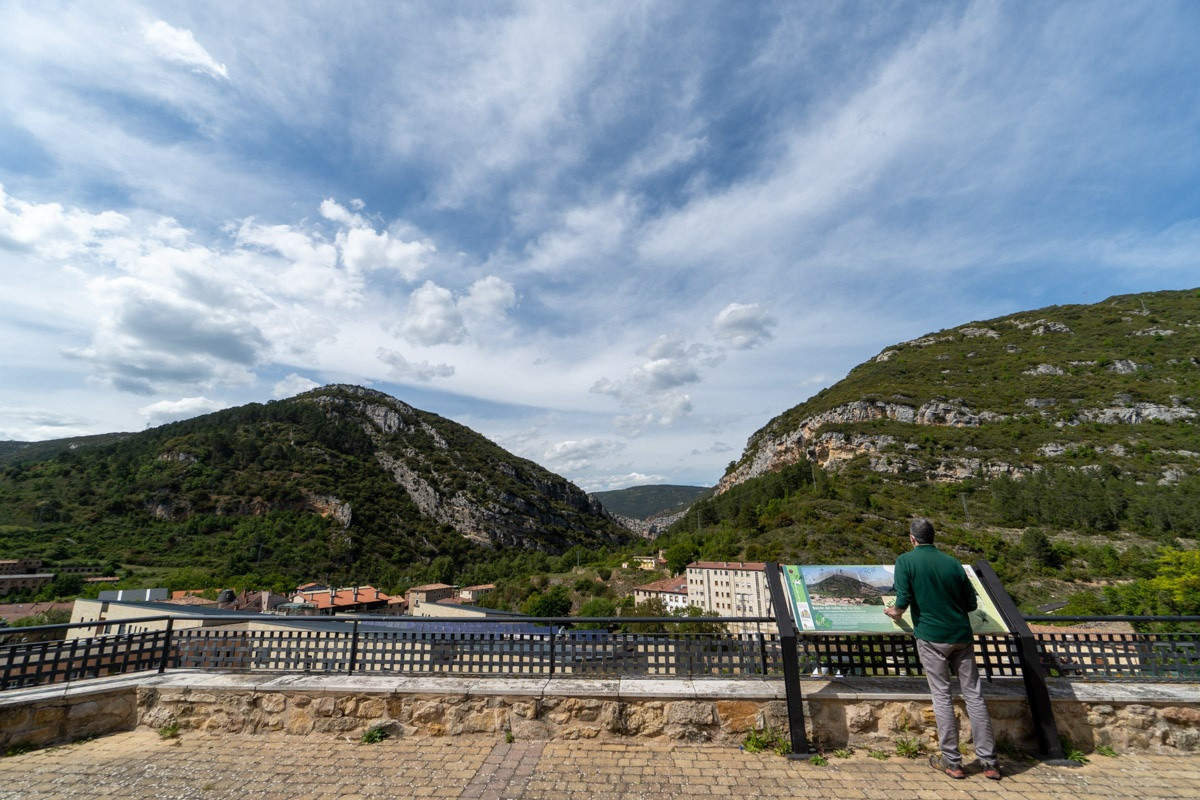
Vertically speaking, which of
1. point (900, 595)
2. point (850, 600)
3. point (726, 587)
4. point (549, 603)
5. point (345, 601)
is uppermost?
point (900, 595)

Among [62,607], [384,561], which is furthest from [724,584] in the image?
[62,607]

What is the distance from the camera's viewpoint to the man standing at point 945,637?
3.43 meters

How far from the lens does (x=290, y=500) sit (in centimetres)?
8606

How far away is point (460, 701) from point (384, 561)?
3561 inches

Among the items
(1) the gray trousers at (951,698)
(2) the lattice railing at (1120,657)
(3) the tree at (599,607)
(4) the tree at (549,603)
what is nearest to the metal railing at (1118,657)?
(2) the lattice railing at (1120,657)

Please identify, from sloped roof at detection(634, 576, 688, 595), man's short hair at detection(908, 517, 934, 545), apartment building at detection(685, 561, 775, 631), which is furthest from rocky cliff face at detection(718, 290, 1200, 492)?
man's short hair at detection(908, 517, 934, 545)

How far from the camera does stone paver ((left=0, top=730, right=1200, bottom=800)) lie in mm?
3221

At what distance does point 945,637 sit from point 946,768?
92 centimetres

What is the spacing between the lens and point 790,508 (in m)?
66.8

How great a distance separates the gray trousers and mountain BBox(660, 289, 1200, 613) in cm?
2941

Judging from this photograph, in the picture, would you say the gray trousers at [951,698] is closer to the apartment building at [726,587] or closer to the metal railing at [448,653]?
the metal railing at [448,653]

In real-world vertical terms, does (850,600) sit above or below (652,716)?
above

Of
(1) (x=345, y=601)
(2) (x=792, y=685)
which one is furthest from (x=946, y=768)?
(1) (x=345, y=601)

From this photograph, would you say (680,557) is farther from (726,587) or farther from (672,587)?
(726,587)
